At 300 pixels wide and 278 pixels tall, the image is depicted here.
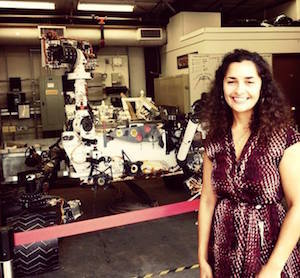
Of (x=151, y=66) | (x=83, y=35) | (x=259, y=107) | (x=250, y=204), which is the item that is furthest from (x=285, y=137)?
(x=151, y=66)

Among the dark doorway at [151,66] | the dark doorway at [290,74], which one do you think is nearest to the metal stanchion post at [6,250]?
the dark doorway at [290,74]

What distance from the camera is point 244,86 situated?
1527 millimetres

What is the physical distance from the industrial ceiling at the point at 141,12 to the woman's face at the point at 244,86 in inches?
286

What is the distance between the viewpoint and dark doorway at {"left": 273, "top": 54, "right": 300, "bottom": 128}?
27.1 feet

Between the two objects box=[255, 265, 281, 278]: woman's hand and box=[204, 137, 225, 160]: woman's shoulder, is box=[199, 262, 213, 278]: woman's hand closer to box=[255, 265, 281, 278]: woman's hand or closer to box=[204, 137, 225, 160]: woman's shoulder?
box=[255, 265, 281, 278]: woman's hand

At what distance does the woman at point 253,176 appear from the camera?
1.45 metres

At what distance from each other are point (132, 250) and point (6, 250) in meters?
2.17

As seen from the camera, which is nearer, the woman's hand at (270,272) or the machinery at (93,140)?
the woman's hand at (270,272)

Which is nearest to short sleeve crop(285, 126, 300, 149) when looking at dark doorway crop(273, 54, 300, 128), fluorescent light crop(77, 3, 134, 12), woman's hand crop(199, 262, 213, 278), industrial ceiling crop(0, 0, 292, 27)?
woman's hand crop(199, 262, 213, 278)

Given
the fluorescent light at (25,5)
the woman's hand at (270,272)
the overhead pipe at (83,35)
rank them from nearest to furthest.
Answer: the woman's hand at (270,272)
the fluorescent light at (25,5)
the overhead pipe at (83,35)

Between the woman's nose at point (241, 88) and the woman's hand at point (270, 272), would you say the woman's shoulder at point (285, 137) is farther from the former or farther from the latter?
the woman's hand at point (270, 272)

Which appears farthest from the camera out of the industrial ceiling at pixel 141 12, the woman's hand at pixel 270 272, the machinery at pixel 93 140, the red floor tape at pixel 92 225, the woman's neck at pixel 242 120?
the industrial ceiling at pixel 141 12

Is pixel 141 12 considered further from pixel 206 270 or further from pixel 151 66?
pixel 206 270

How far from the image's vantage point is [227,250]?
1583mm
